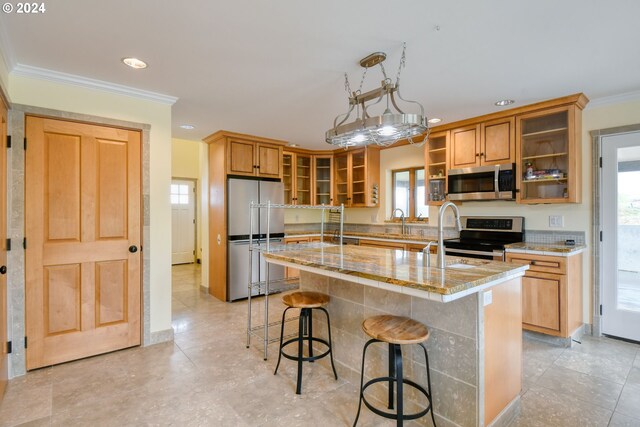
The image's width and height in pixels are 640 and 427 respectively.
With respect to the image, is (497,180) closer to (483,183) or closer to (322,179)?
(483,183)

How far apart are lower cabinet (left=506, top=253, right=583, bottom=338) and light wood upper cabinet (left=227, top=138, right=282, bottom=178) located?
135 inches

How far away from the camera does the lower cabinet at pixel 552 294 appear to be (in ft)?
10.1

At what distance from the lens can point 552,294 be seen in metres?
3.15

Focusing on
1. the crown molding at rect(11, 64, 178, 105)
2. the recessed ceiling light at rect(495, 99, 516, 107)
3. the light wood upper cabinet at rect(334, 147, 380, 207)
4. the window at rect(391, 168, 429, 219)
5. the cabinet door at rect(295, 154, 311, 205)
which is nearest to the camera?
the crown molding at rect(11, 64, 178, 105)

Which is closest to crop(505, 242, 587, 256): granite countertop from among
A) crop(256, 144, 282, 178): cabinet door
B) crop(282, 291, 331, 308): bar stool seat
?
crop(282, 291, 331, 308): bar stool seat

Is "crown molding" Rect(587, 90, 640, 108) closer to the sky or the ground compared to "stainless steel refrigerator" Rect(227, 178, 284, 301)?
closer to the sky

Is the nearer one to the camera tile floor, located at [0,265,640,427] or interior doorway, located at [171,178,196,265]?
tile floor, located at [0,265,640,427]

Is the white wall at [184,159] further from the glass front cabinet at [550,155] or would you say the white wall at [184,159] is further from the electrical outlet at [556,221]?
the electrical outlet at [556,221]

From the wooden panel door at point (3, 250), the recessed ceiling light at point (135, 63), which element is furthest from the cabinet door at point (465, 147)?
the wooden panel door at point (3, 250)

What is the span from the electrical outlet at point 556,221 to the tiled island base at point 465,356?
210 centimetres

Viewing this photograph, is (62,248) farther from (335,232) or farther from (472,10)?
(335,232)

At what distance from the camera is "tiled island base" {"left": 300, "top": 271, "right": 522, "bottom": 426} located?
1741 mm

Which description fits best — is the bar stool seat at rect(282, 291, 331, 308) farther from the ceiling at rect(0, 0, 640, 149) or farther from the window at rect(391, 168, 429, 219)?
the window at rect(391, 168, 429, 219)

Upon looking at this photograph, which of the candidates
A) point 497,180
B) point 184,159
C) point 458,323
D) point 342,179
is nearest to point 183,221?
point 184,159
